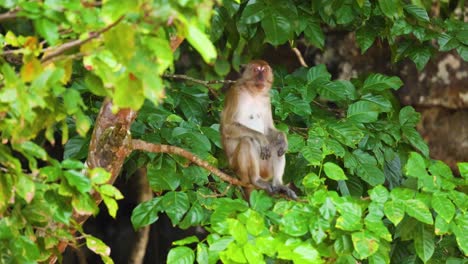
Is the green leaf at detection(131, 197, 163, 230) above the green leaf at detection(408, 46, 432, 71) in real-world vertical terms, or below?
below

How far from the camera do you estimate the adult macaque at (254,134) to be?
563cm

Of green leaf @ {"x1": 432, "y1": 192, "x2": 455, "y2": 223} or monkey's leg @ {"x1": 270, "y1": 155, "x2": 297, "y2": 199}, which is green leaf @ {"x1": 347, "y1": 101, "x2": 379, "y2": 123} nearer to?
monkey's leg @ {"x1": 270, "y1": 155, "x2": 297, "y2": 199}

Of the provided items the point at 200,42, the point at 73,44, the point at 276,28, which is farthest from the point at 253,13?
the point at 200,42

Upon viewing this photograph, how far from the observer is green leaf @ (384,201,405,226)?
4.13 metres

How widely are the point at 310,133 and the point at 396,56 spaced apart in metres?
1.13

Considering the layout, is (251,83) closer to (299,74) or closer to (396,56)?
(299,74)

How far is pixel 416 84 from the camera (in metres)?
7.93

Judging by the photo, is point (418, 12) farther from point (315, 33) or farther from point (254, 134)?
point (254, 134)

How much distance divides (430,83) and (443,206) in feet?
12.4

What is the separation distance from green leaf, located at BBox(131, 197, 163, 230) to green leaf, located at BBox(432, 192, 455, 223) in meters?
1.38

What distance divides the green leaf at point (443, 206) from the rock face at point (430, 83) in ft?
11.9

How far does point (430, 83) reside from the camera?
26.0 feet

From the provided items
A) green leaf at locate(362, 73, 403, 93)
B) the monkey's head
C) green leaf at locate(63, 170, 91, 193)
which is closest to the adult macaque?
the monkey's head

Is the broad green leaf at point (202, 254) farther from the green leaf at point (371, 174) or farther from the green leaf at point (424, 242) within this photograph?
the green leaf at point (371, 174)
